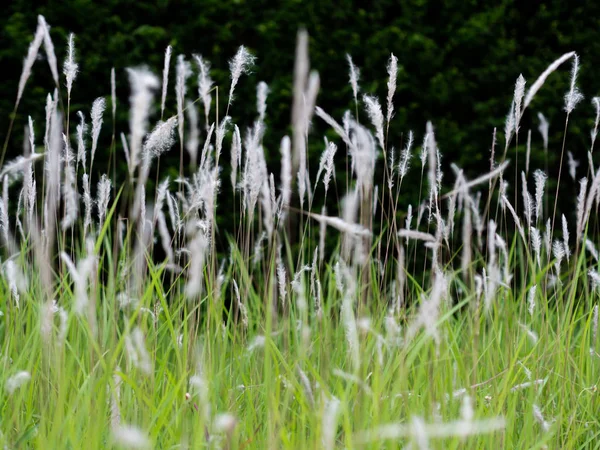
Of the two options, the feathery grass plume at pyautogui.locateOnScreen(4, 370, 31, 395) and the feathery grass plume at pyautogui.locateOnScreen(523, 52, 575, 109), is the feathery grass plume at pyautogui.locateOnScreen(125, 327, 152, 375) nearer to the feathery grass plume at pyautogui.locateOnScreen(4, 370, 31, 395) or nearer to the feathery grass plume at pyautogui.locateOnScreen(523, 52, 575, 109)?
the feathery grass plume at pyautogui.locateOnScreen(4, 370, 31, 395)

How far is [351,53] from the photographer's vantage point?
4.08m

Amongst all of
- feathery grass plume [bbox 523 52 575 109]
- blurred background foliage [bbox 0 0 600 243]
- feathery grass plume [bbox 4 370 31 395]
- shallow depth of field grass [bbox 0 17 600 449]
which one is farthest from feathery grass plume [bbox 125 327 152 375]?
blurred background foliage [bbox 0 0 600 243]

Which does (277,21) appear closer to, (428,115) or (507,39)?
(428,115)

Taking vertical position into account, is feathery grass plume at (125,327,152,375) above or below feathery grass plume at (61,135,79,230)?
below

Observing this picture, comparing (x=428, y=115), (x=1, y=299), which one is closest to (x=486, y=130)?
(x=428, y=115)

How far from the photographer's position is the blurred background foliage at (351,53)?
388 cm

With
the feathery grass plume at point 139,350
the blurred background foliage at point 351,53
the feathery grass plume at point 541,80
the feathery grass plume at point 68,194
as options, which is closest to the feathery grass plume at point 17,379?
the feathery grass plume at point 139,350

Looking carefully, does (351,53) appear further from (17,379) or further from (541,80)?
(17,379)

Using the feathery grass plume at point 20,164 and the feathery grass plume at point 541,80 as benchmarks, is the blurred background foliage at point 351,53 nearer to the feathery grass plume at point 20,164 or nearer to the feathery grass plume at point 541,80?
the feathery grass plume at point 20,164

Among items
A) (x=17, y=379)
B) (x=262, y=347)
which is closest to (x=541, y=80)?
(x=262, y=347)

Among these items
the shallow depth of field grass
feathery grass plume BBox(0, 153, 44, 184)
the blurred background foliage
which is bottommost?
the shallow depth of field grass

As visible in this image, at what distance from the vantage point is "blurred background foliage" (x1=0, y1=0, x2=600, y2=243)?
12.7 feet

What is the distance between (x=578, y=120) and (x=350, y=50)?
1286mm

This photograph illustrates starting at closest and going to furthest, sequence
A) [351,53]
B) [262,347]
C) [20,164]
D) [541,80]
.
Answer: [20,164] < [541,80] < [262,347] < [351,53]
